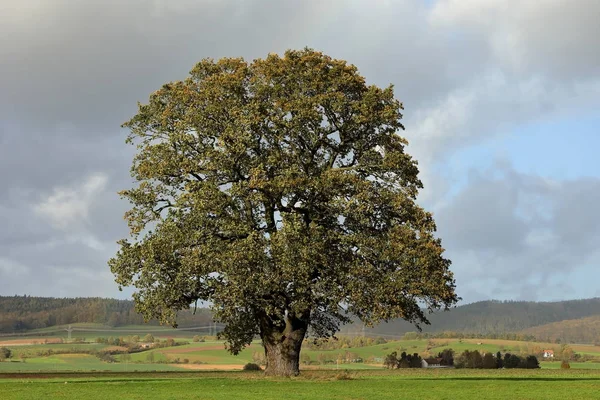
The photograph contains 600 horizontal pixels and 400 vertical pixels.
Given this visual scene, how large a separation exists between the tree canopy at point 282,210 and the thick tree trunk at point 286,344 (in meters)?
0.09

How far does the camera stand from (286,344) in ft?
169

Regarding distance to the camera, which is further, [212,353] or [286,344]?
[212,353]

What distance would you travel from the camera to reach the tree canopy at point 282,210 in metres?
46.8

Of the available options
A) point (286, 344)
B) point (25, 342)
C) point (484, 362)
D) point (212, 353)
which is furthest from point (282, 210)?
point (25, 342)

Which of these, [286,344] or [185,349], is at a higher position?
[185,349]

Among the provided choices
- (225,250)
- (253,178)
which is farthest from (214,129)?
(225,250)

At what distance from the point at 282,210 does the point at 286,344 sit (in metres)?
9.84

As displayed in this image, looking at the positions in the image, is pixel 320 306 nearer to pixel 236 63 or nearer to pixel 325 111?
pixel 325 111

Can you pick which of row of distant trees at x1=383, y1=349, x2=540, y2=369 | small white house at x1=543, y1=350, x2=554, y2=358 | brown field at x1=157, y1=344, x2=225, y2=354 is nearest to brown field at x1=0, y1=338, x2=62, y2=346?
brown field at x1=157, y1=344, x2=225, y2=354

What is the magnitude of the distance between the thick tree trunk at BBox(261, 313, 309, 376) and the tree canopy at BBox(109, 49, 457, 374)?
0.28 ft

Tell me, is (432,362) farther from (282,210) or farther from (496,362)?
(282,210)

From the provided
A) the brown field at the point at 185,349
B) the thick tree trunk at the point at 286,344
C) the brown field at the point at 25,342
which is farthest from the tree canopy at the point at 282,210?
the brown field at the point at 25,342

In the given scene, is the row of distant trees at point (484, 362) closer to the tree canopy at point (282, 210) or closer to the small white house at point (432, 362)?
the small white house at point (432, 362)

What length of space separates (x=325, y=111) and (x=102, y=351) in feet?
306
